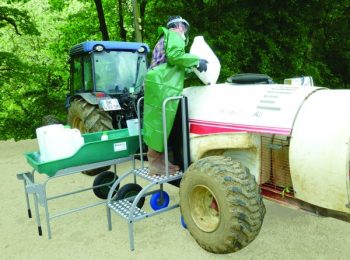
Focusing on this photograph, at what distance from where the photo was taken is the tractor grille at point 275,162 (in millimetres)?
3281

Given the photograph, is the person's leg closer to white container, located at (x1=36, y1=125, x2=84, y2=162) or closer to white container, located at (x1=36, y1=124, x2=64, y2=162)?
white container, located at (x1=36, y1=125, x2=84, y2=162)

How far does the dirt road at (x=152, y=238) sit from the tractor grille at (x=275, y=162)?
25.2 inches

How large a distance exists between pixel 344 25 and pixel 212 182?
14.2 meters

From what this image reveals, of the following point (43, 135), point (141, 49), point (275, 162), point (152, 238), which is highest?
point (141, 49)

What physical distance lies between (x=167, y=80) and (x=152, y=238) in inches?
64.3

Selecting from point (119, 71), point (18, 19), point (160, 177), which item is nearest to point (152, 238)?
point (160, 177)

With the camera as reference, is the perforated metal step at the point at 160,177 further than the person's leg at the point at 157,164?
No

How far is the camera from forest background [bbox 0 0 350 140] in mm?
11477

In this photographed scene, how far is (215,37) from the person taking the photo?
11.2 meters

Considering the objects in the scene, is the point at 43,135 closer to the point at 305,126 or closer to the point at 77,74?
the point at 305,126

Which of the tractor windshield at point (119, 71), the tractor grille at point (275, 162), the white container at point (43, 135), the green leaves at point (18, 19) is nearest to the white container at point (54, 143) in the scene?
the white container at point (43, 135)

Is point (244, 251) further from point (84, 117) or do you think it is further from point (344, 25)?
point (344, 25)

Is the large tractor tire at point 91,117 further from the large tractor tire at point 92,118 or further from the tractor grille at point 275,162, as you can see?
the tractor grille at point 275,162

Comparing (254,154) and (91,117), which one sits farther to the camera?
(91,117)
